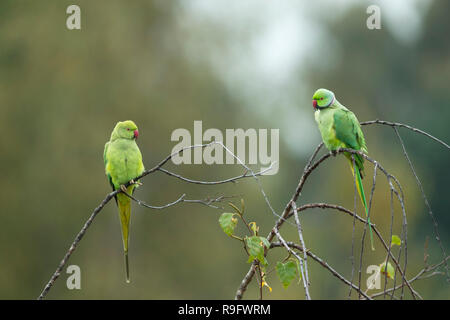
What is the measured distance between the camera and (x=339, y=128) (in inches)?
197

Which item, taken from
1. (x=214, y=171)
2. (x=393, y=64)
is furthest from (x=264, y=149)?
(x=393, y=64)

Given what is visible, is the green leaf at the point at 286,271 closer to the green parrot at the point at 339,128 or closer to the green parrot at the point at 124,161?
the green parrot at the point at 339,128

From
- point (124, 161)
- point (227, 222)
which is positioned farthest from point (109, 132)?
point (227, 222)

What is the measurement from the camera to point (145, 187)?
544 inches

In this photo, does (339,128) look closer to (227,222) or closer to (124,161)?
(124,161)

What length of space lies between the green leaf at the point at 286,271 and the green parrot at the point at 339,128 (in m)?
1.75

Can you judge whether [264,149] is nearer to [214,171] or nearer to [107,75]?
[214,171]

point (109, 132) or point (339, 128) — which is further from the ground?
point (109, 132)

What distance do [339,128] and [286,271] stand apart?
2021 mm

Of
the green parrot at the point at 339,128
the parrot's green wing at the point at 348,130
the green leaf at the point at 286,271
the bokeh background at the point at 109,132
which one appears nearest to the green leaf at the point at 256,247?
the green leaf at the point at 286,271

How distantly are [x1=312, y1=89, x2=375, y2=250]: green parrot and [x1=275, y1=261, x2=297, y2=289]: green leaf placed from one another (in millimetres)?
1751

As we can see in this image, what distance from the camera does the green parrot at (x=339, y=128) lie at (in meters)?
4.98

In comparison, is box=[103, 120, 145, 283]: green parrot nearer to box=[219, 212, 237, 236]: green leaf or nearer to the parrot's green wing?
the parrot's green wing
